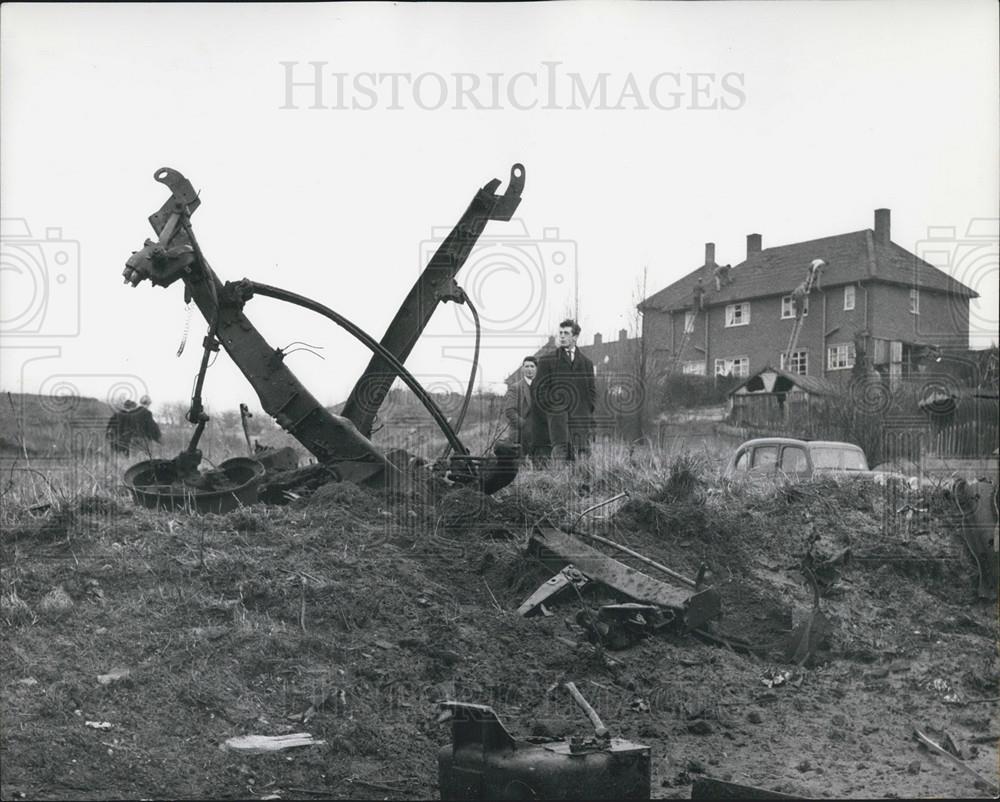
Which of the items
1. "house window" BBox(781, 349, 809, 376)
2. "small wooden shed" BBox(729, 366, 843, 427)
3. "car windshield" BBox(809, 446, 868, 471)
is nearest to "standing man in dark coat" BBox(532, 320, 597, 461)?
"car windshield" BBox(809, 446, 868, 471)

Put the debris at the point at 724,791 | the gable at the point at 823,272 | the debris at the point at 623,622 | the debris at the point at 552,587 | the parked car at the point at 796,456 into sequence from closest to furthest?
the debris at the point at 724,791, the debris at the point at 623,622, the debris at the point at 552,587, the parked car at the point at 796,456, the gable at the point at 823,272

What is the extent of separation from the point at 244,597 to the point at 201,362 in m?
2.24

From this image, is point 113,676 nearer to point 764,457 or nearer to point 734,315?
point 764,457

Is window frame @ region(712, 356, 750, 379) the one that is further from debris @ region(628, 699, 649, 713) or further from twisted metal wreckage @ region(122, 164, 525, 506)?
debris @ region(628, 699, 649, 713)

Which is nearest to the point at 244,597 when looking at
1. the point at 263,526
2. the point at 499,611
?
the point at 263,526

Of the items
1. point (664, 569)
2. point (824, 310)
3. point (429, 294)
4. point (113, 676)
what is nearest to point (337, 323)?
point (429, 294)

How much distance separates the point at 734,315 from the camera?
4194 cm

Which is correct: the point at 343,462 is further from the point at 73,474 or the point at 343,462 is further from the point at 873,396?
the point at 873,396

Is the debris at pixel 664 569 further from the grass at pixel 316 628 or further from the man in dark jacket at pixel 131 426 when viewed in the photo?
the man in dark jacket at pixel 131 426

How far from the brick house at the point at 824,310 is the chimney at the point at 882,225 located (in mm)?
39

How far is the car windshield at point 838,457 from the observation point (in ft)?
42.4

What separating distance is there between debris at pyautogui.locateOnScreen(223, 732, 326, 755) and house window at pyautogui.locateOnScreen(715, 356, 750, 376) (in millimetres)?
37455

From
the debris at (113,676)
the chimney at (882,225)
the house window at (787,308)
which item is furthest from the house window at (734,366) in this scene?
the debris at (113,676)

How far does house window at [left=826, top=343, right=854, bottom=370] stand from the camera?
3609 centimetres
